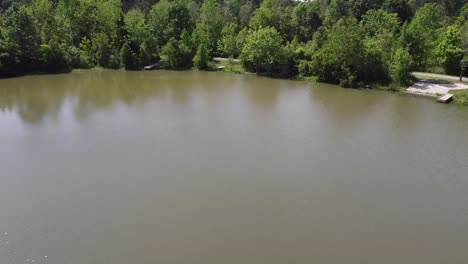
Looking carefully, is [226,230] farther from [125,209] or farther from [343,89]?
[343,89]

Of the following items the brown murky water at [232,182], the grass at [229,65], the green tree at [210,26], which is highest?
the green tree at [210,26]

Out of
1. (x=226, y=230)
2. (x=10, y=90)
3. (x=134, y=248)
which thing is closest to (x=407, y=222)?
(x=226, y=230)

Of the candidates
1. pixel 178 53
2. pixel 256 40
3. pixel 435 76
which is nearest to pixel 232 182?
pixel 256 40

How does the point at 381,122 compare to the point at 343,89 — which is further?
the point at 343,89

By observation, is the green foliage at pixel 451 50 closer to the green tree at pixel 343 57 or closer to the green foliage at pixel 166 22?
the green tree at pixel 343 57

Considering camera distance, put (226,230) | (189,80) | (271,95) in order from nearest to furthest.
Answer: (226,230)
(271,95)
(189,80)

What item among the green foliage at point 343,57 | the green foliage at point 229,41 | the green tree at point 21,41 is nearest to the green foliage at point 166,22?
the green foliage at point 229,41

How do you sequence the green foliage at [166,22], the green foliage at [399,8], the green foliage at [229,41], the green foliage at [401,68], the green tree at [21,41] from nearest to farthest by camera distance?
1. the green foliage at [401,68]
2. the green tree at [21,41]
3. the green foliage at [229,41]
4. the green foliage at [166,22]
5. the green foliage at [399,8]
